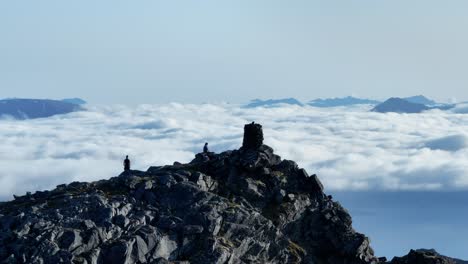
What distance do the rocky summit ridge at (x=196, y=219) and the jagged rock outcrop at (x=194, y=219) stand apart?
0.14 metres

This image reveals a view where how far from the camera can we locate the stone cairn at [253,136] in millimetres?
114062

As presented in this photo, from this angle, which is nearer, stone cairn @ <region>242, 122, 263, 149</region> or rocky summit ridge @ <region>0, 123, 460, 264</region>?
rocky summit ridge @ <region>0, 123, 460, 264</region>

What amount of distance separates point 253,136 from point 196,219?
23865 millimetres

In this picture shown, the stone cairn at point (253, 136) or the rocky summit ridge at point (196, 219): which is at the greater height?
the stone cairn at point (253, 136)

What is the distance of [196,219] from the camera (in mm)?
94688

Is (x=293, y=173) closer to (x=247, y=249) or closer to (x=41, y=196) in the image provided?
(x=247, y=249)

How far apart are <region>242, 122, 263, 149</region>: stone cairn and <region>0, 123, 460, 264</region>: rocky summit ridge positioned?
0.52 feet

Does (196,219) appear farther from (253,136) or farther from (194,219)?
(253,136)

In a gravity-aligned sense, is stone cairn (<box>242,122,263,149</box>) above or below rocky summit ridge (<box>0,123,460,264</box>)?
above

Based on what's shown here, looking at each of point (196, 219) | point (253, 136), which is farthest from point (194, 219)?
point (253, 136)

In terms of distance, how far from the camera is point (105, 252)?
85.9 m

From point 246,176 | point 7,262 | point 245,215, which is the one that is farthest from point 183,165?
point 7,262

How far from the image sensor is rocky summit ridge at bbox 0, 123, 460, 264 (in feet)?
284

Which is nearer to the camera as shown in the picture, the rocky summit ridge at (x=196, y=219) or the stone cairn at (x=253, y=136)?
the rocky summit ridge at (x=196, y=219)
